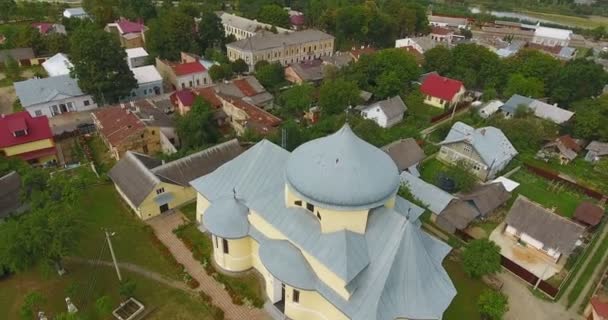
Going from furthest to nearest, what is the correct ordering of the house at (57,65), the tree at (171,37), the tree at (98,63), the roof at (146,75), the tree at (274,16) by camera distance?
1. the tree at (274,16)
2. the tree at (171,37)
3. the house at (57,65)
4. the roof at (146,75)
5. the tree at (98,63)

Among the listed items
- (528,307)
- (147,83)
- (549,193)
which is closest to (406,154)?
(549,193)

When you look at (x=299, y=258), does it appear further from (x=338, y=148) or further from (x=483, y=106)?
(x=483, y=106)

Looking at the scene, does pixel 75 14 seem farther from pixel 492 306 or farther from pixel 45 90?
pixel 492 306

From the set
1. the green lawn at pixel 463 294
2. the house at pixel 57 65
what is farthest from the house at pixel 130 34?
the green lawn at pixel 463 294

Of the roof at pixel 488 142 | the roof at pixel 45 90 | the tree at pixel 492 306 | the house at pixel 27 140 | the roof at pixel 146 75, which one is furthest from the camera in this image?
the roof at pixel 146 75

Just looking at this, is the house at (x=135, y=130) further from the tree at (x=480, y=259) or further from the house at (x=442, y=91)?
the house at (x=442, y=91)

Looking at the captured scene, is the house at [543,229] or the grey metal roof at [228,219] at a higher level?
the grey metal roof at [228,219]

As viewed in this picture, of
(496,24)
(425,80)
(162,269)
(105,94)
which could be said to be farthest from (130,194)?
(496,24)
